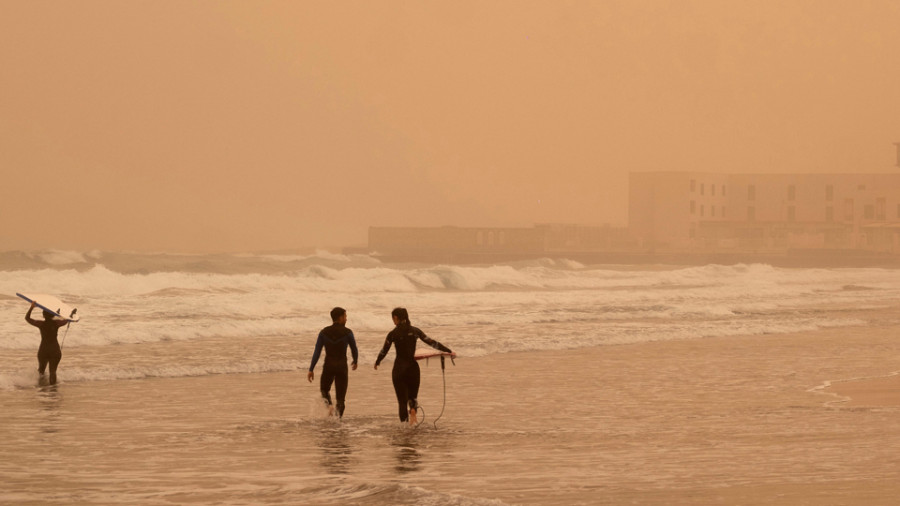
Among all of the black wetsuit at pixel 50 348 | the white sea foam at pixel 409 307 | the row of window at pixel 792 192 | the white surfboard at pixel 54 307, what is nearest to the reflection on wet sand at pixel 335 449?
the white surfboard at pixel 54 307

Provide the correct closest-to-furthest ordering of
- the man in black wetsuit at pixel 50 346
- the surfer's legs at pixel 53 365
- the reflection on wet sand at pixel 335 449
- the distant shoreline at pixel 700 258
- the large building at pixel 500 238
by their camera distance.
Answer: the reflection on wet sand at pixel 335 449 < the man in black wetsuit at pixel 50 346 < the surfer's legs at pixel 53 365 < the distant shoreline at pixel 700 258 < the large building at pixel 500 238

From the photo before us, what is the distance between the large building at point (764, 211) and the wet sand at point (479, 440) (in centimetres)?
8807

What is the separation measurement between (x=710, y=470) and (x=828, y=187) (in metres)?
103

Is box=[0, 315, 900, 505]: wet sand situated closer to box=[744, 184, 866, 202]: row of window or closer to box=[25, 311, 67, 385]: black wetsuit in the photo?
box=[25, 311, 67, 385]: black wetsuit

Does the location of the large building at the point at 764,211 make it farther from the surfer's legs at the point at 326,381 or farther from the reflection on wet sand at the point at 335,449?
the reflection on wet sand at the point at 335,449

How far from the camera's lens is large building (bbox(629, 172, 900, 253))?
10531cm

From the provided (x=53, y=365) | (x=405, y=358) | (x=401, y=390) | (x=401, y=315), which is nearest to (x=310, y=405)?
(x=401, y=390)

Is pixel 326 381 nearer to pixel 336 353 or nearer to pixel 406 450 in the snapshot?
pixel 336 353

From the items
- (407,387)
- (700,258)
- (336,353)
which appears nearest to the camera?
(407,387)

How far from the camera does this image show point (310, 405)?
47.3 feet

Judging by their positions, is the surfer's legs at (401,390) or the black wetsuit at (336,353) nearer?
the surfer's legs at (401,390)

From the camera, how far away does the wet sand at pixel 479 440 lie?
8.88 metres

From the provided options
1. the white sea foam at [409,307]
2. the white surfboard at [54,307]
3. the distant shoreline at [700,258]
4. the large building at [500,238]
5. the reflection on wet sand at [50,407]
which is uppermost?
the large building at [500,238]

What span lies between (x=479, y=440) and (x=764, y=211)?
103266mm
